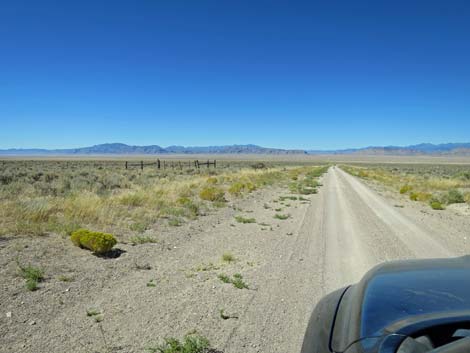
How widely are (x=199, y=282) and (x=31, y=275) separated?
2.75 m

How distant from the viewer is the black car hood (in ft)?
6.17

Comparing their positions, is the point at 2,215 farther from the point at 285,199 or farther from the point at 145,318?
the point at 285,199

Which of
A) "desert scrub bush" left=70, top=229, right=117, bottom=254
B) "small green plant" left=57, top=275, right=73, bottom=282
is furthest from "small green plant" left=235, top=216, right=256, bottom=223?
"small green plant" left=57, top=275, right=73, bottom=282

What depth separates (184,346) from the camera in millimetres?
3824

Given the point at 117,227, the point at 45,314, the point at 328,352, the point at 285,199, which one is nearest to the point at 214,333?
the point at 45,314

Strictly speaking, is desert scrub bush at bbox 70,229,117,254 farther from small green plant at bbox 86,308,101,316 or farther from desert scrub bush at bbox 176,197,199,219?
desert scrub bush at bbox 176,197,199,219

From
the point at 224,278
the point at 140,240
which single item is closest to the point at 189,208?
the point at 140,240

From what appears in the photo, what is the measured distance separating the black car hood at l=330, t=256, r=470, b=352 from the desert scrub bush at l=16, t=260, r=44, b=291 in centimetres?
493

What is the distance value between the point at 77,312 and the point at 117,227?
5319 millimetres

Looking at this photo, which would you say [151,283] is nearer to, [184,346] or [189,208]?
[184,346]

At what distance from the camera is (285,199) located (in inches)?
720

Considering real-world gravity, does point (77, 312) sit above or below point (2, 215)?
below

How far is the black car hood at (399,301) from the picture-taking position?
1.88 m

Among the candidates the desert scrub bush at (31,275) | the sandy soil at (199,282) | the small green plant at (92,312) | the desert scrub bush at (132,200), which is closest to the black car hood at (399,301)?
the sandy soil at (199,282)
